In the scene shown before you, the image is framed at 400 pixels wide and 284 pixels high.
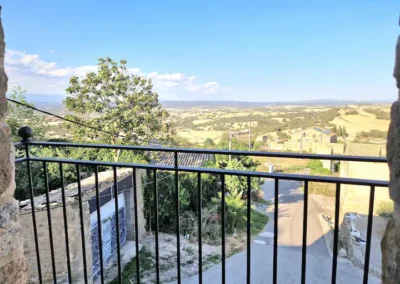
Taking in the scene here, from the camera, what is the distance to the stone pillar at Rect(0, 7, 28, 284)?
1.00m

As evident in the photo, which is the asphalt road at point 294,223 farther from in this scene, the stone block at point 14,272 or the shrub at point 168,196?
the stone block at point 14,272

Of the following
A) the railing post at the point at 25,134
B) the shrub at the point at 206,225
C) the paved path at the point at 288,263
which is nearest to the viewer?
the railing post at the point at 25,134

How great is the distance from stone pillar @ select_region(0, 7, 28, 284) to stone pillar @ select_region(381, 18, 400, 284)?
1186mm

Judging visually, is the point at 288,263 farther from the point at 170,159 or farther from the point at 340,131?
the point at 170,159

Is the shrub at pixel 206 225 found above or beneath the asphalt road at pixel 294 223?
above

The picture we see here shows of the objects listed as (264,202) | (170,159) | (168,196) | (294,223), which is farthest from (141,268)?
(264,202)

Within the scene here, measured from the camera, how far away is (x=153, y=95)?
36.7 feet

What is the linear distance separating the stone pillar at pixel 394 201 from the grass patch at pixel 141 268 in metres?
7.05

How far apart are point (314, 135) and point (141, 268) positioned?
6.79m

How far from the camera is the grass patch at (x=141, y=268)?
23.7ft

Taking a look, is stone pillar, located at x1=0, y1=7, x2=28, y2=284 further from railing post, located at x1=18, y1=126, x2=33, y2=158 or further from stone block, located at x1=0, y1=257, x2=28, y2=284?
railing post, located at x1=18, y1=126, x2=33, y2=158

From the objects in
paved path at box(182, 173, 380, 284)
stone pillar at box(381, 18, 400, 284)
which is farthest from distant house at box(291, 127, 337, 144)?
stone pillar at box(381, 18, 400, 284)

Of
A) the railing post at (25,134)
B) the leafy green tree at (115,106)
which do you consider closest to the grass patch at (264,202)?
the leafy green tree at (115,106)

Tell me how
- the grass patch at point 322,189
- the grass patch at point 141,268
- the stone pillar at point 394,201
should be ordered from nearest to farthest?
the stone pillar at point 394,201, the grass patch at point 141,268, the grass patch at point 322,189
